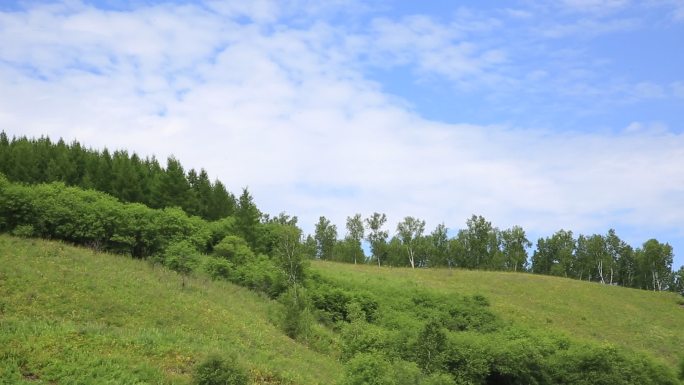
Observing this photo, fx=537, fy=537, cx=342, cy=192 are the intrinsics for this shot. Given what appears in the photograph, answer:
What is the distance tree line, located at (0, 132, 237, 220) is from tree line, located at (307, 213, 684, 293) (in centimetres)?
4729

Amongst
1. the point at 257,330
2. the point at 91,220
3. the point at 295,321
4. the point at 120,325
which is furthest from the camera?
the point at 91,220

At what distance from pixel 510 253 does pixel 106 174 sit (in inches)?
3489

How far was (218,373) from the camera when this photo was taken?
22625 mm

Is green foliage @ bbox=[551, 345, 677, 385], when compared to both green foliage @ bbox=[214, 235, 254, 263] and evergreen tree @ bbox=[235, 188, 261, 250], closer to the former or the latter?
green foliage @ bbox=[214, 235, 254, 263]

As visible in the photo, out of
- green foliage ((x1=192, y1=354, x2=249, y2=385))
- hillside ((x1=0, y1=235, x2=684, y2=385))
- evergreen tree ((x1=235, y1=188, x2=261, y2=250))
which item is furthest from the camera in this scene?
evergreen tree ((x1=235, y1=188, x2=261, y2=250))

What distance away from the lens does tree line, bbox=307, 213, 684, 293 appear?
11475 cm

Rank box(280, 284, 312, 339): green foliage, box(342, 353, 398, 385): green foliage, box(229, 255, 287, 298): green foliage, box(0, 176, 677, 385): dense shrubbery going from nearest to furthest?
box(342, 353, 398, 385): green foliage → box(0, 176, 677, 385): dense shrubbery → box(280, 284, 312, 339): green foliage → box(229, 255, 287, 298): green foliage

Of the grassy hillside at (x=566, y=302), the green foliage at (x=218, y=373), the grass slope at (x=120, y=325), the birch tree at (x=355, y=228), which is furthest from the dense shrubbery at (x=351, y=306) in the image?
the birch tree at (x=355, y=228)

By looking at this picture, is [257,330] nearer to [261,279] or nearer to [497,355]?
[261,279]

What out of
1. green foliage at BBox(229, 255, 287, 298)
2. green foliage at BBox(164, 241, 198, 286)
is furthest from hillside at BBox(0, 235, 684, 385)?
green foliage at BBox(229, 255, 287, 298)

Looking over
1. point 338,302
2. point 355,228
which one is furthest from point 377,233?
point 338,302

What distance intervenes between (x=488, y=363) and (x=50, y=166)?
52.0 metres

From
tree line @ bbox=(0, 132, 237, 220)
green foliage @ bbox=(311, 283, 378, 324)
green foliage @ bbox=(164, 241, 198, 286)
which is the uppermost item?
tree line @ bbox=(0, 132, 237, 220)

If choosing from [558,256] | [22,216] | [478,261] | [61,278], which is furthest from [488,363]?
[558,256]
